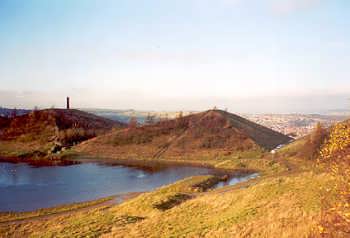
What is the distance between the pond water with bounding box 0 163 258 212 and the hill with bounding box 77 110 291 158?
54.3 feet

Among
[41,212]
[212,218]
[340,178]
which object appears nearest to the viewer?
[340,178]

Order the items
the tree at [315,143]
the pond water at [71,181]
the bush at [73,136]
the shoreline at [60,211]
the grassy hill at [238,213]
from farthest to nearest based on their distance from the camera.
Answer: the bush at [73,136]
the tree at [315,143]
the pond water at [71,181]
the shoreline at [60,211]
the grassy hill at [238,213]

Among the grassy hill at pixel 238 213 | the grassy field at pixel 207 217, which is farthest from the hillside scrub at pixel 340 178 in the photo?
the grassy field at pixel 207 217

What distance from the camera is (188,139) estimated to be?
104 metres

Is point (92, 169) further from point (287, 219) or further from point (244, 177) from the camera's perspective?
point (287, 219)

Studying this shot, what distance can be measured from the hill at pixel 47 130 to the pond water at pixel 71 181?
32.3m

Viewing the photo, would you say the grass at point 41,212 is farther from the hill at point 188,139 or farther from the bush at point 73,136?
the bush at point 73,136

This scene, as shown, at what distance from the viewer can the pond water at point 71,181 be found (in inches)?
1919

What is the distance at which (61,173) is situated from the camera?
73375 mm

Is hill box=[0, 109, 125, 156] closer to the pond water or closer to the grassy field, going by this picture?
the pond water

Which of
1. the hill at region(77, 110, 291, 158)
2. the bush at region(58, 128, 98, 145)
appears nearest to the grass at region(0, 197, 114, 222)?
the hill at region(77, 110, 291, 158)

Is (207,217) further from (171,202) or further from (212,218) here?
(171,202)

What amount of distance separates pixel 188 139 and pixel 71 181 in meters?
46.9

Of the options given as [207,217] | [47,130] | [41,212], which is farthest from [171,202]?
[47,130]
